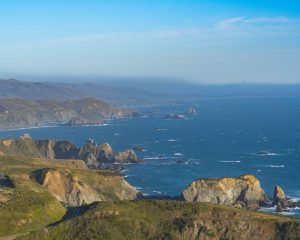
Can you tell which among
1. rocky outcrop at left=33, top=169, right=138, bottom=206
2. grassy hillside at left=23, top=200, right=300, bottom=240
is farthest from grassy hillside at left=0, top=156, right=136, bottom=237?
grassy hillside at left=23, top=200, right=300, bottom=240

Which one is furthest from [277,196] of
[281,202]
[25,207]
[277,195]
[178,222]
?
[25,207]

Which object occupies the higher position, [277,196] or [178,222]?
[178,222]

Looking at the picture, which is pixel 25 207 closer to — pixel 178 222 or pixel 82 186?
pixel 178 222

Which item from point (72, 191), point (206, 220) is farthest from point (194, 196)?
point (206, 220)

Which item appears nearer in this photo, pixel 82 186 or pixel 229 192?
pixel 229 192

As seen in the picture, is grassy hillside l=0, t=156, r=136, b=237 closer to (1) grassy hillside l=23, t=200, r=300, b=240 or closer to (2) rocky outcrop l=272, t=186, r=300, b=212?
(1) grassy hillside l=23, t=200, r=300, b=240
